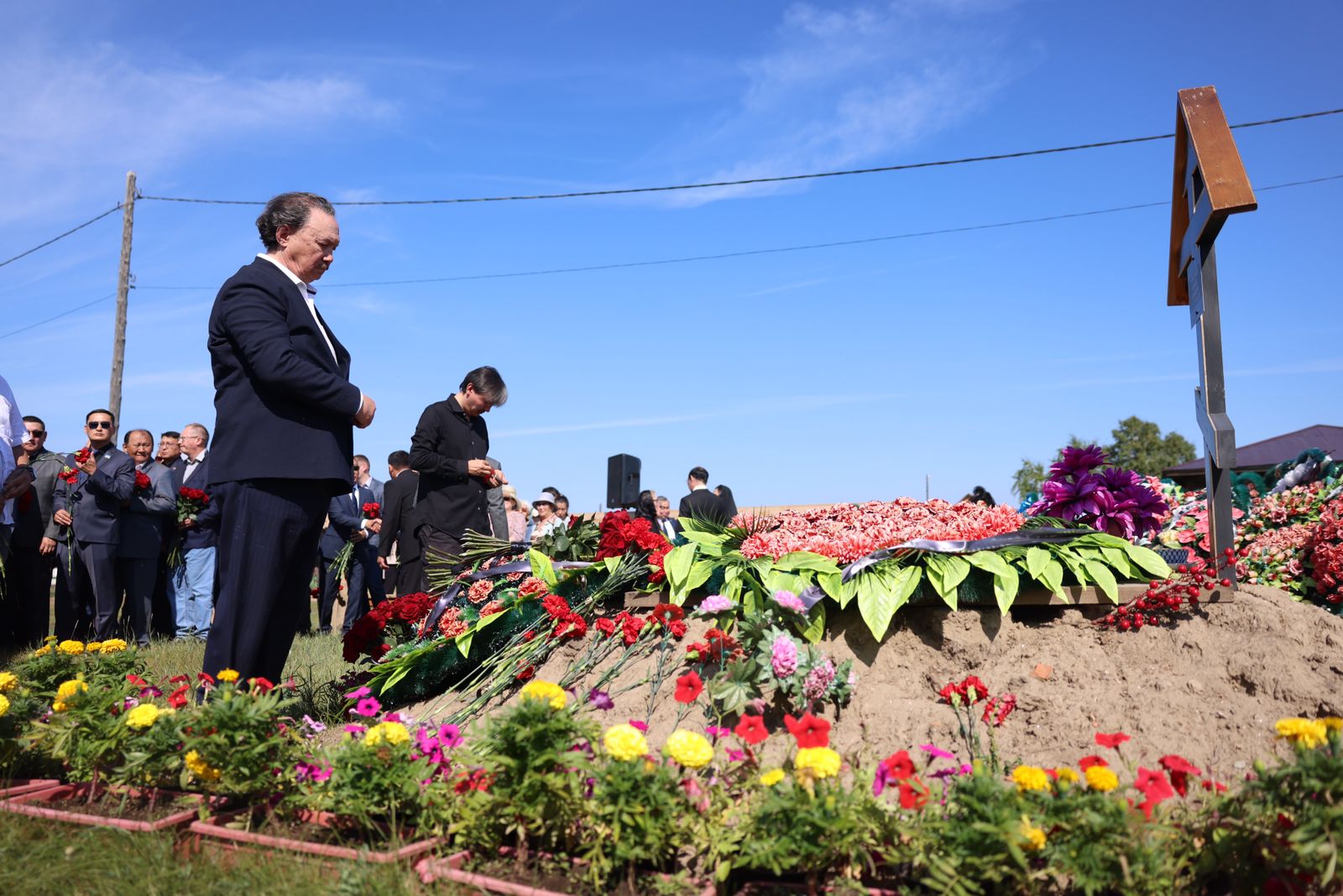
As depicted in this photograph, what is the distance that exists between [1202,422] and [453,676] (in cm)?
334

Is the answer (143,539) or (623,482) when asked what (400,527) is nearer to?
(143,539)

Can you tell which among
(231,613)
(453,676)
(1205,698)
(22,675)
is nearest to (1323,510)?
(1205,698)

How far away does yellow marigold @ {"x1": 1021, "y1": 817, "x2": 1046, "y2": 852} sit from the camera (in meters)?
1.90

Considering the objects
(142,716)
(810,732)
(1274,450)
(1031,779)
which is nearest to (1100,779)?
(1031,779)

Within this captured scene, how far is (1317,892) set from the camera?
196 cm

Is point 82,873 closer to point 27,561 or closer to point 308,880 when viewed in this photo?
point 308,880

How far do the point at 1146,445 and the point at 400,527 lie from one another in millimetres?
44235

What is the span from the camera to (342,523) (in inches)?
388

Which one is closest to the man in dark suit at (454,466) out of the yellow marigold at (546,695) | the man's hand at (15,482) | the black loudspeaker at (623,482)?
the man's hand at (15,482)

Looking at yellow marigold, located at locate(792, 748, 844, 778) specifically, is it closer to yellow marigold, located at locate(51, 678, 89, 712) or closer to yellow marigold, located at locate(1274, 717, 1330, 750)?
yellow marigold, located at locate(1274, 717, 1330, 750)

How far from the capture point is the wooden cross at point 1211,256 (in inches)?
157

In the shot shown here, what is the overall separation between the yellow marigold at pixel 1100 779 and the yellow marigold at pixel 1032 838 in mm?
151

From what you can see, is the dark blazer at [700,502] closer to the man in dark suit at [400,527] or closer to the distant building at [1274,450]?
the man in dark suit at [400,527]

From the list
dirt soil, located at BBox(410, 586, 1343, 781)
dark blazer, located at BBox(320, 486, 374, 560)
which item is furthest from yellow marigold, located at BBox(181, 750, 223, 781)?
dark blazer, located at BBox(320, 486, 374, 560)
